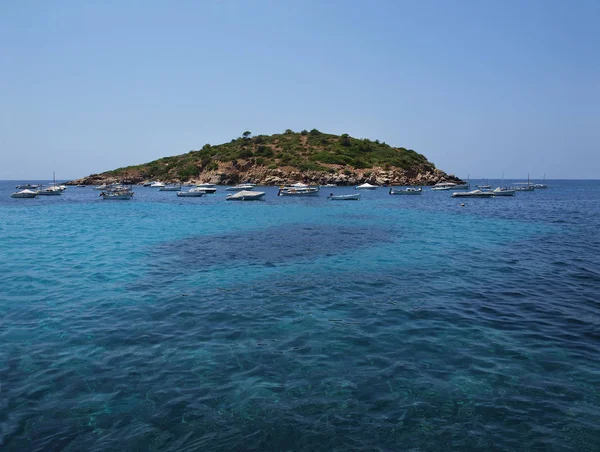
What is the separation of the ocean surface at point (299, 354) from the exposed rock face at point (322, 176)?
112m

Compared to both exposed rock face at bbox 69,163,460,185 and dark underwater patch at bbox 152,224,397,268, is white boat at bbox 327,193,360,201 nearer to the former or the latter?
dark underwater patch at bbox 152,224,397,268

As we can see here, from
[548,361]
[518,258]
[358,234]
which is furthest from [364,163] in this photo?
[548,361]

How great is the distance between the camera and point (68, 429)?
695 centimetres

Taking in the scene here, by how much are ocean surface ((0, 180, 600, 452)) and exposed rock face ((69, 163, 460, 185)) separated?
367ft

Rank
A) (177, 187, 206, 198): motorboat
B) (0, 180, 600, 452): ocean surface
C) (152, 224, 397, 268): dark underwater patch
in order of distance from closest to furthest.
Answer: (0, 180, 600, 452): ocean surface → (152, 224, 397, 268): dark underwater patch → (177, 187, 206, 198): motorboat

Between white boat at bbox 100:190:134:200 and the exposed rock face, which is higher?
the exposed rock face

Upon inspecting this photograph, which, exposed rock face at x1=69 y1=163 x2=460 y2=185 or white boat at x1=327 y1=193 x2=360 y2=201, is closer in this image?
white boat at x1=327 y1=193 x2=360 y2=201

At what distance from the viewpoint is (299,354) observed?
32.6 feet

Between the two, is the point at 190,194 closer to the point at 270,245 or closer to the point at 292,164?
the point at 292,164

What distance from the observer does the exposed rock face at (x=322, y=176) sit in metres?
133

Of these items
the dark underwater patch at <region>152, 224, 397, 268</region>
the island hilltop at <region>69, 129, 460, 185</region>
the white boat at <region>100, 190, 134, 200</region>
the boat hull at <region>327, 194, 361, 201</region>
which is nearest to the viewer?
the dark underwater patch at <region>152, 224, 397, 268</region>

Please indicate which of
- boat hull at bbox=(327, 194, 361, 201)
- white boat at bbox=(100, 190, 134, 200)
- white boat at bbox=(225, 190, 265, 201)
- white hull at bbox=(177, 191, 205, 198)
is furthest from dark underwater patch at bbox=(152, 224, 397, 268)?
white boat at bbox=(100, 190, 134, 200)

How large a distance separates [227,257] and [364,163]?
126 metres

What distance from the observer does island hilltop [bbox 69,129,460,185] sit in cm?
13538
